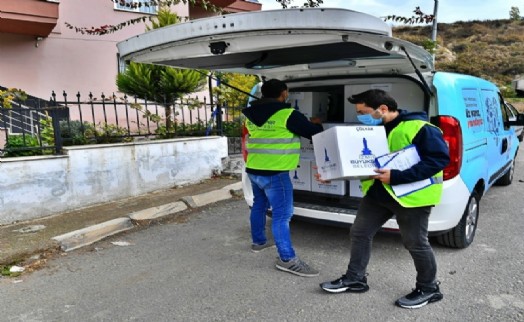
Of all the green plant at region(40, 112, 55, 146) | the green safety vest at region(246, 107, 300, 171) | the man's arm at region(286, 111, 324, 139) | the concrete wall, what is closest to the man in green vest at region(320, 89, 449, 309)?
the man's arm at region(286, 111, 324, 139)

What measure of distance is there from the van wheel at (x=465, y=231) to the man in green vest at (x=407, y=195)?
1.01 meters

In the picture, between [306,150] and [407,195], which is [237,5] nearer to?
[306,150]

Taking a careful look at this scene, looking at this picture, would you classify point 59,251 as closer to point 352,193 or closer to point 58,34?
point 352,193

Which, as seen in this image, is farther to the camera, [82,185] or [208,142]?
[208,142]

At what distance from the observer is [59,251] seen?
4203mm

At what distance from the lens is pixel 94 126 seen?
604cm

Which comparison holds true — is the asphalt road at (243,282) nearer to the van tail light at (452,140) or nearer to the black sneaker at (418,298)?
the black sneaker at (418,298)

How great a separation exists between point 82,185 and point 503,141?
18.4 ft

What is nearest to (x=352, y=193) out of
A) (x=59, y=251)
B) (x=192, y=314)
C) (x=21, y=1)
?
(x=192, y=314)

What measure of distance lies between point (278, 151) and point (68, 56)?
33.3 ft

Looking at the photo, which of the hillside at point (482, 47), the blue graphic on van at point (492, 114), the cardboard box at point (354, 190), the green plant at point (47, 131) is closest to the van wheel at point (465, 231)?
the cardboard box at point (354, 190)

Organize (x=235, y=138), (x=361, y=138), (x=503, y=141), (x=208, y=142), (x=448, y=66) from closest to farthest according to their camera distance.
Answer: (x=361, y=138) < (x=503, y=141) < (x=208, y=142) < (x=235, y=138) < (x=448, y=66)

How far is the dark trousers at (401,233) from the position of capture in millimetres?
2789

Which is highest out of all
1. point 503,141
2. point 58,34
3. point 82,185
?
point 58,34
